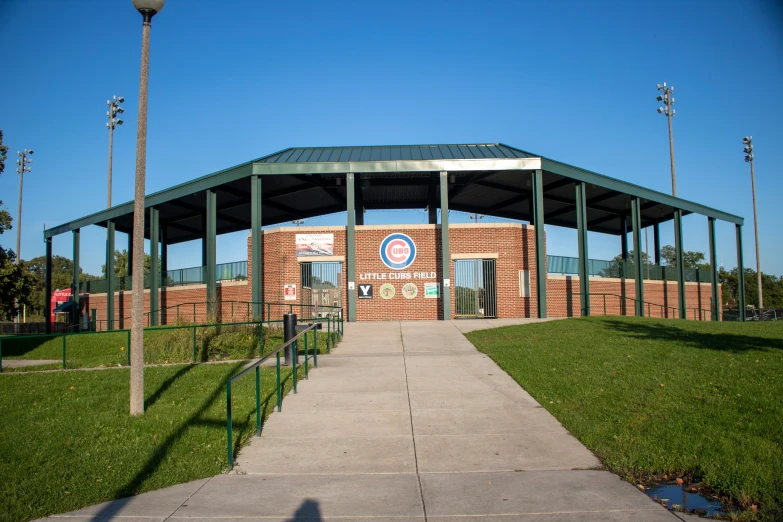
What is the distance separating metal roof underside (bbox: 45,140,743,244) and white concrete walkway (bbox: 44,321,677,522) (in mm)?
15347

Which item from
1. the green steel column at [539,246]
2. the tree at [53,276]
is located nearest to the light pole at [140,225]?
the green steel column at [539,246]

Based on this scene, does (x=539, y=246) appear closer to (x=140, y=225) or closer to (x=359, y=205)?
(x=359, y=205)

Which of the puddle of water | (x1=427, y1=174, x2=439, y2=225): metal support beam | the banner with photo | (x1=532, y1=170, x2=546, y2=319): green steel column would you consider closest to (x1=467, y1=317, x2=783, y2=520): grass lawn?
the puddle of water

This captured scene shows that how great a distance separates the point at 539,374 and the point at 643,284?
22147 mm

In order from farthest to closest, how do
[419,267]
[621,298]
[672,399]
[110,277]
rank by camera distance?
1. [110,277]
2. [621,298]
3. [419,267]
4. [672,399]

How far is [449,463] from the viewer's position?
6270 mm

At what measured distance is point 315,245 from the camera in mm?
24828

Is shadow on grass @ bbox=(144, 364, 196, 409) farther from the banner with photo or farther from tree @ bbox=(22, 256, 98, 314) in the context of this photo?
tree @ bbox=(22, 256, 98, 314)

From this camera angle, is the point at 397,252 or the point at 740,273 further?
the point at 740,273

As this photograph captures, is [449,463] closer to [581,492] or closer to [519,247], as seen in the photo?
[581,492]

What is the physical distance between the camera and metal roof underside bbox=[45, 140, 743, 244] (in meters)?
24.3

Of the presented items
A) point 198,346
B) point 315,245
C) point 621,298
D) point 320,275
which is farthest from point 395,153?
point 198,346

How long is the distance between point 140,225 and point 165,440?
10.5ft

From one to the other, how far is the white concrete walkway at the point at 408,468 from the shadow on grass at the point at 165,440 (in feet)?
0.20
